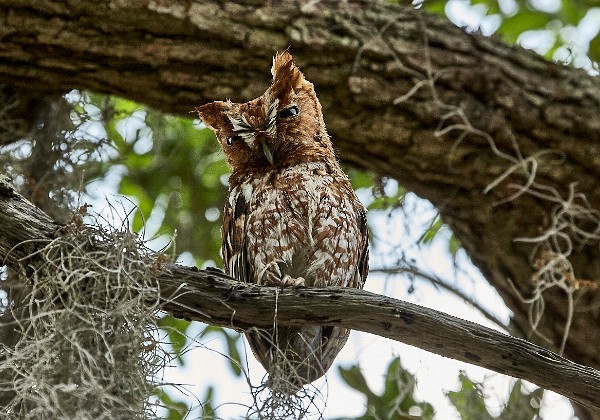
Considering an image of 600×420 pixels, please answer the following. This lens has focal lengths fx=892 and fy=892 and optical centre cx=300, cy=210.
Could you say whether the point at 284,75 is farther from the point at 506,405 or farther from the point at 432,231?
the point at 506,405

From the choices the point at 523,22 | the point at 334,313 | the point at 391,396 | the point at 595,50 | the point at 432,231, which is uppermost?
the point at 523,22

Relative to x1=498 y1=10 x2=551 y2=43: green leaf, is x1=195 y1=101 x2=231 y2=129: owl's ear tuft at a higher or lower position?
lower

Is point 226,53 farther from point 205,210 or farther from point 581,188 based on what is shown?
point 581,188

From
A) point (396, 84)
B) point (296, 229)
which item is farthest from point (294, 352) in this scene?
point (396, 84)

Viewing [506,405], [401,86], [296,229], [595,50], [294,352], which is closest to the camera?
[294,352]

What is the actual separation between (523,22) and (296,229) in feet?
5.35

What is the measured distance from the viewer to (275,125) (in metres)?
2.56

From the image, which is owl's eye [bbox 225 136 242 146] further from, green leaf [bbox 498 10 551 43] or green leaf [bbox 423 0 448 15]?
green leaf [bbox 498 10 551 43]

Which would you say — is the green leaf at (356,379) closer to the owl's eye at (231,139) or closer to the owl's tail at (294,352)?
the owl's tail at (294,352)

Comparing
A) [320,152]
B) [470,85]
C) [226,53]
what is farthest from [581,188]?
[226,53]

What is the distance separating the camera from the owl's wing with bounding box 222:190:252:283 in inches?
102

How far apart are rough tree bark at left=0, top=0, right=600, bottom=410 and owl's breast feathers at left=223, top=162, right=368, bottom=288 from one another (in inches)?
21.0

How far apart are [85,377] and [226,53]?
1.50 meters

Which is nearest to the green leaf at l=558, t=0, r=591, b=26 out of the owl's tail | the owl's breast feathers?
the owl's breast feathers
